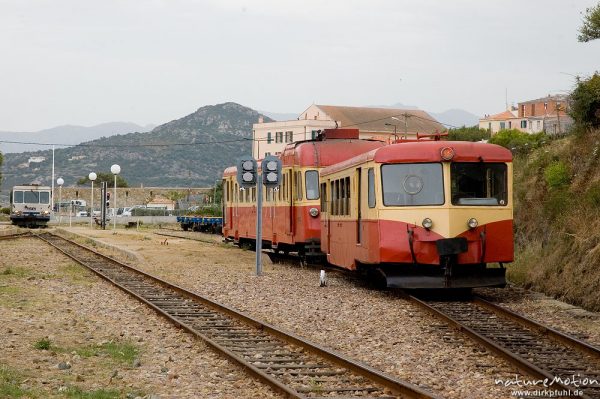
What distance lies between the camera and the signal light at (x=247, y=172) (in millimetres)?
21250

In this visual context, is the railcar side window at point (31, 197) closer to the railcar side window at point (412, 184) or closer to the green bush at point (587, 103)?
the green bush at point (587, 103)

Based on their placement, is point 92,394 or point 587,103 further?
point 587,103

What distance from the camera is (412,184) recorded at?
54.6ft

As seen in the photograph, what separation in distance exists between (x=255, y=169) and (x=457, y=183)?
614cm

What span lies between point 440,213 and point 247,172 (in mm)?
6202

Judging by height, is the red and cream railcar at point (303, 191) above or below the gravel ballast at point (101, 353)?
above

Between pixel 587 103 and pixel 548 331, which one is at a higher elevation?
pixel 587 103

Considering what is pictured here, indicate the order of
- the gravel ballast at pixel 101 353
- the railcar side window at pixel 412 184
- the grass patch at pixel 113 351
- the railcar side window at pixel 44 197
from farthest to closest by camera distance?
the railcar side window at pixel 44 197 → the railcar side window at pixel 412 184 → the grass patch at pixel 113 351 → the gravel ballast at pixel 101 353

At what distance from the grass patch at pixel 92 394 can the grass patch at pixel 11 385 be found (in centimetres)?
35

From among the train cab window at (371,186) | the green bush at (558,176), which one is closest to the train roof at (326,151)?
the green bush at (558,176)

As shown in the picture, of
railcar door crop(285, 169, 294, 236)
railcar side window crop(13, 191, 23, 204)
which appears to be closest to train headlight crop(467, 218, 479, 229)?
railcar door crop(285, 169, 294, 236)

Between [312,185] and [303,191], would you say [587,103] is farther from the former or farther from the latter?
[303,191]

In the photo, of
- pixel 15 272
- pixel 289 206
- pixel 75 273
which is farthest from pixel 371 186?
pixel 15 272

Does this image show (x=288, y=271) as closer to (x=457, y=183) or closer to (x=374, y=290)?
(x=374, y=290)
